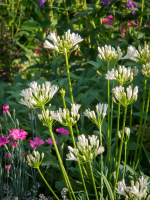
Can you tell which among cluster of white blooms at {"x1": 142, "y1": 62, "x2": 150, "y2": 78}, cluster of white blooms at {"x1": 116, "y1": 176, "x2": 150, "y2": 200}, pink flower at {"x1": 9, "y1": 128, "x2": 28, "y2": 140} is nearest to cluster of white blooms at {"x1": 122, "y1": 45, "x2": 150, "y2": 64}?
cluster of white blooms at {"x1": 142, "y1": 62, "x2": 150, "y2": 78}

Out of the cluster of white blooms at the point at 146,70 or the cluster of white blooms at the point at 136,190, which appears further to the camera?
the cluster of white blooms at the point at 146,70

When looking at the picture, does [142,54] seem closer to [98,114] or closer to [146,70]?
[146,70]

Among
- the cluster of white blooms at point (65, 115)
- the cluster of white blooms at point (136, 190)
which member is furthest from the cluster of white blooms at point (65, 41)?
the cluster of white blooms at point (136, 190)

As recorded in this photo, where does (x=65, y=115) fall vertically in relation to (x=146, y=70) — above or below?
below

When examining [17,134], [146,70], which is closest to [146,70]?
[146,70]

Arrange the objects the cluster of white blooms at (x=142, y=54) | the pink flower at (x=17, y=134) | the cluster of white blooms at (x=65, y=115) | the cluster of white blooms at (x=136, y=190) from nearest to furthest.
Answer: the cluster of white blooms at (x=136, y=190) < the cluster of white blooms at (x=65, y=115) < the cluster of white blooms at (x=142, y=54) < the pink flower at (x=17, y=134)

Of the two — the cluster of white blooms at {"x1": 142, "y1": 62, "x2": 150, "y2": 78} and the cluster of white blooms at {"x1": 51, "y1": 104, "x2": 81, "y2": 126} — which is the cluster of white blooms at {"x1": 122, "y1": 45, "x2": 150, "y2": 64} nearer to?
the cluster of white blooms at {"x1": 142, "y1": 62, "x2": 150, "y2": 78}

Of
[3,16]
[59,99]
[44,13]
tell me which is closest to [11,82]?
[44,13]

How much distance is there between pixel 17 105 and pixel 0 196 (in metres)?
0.73

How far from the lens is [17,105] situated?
74.3 inches

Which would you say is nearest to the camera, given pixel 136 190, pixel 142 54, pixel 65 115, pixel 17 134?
pixel 136 190

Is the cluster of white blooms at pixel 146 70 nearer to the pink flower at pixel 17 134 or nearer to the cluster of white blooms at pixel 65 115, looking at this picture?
the cluster of white blooms at pixel 65 115

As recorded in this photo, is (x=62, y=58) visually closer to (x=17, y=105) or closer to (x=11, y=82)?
(x=17, y=105)

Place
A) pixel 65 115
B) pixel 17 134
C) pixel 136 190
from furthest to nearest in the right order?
pixel 17 134
pixel 65 115
pixel 136 190
